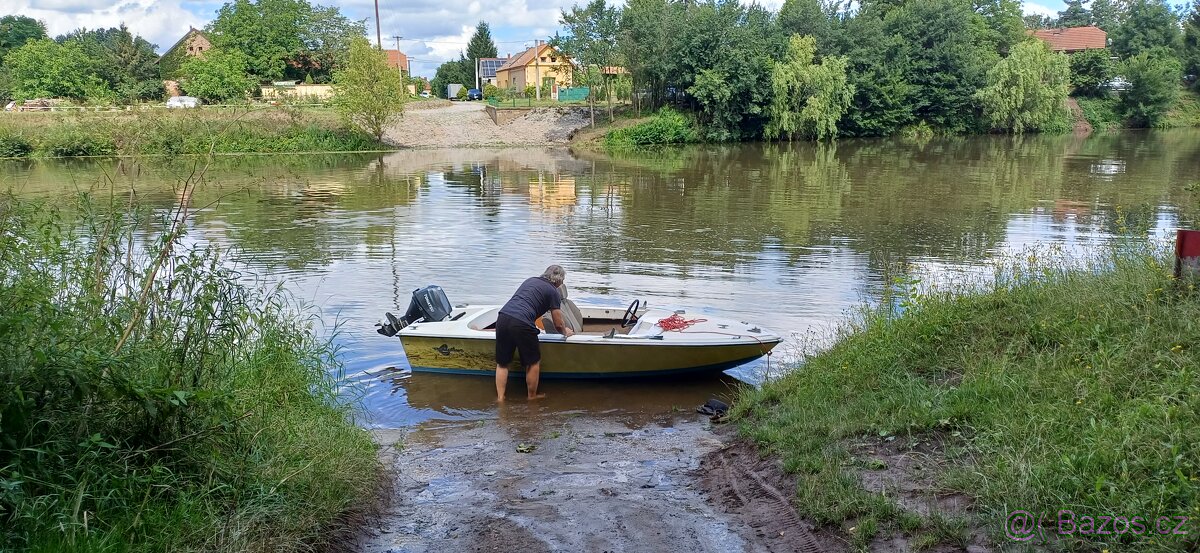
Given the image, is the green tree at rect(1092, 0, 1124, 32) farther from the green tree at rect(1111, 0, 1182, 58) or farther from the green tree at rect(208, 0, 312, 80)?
the green tree at rect(208, 0, 312, 80)

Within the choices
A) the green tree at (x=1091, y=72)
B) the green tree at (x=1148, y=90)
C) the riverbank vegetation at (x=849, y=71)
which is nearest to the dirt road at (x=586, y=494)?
the riverbank vegetation at (x=849, y=71)

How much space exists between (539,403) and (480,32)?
86841mm

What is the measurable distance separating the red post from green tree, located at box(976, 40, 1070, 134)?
176ft

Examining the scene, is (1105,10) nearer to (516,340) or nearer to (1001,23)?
(1001,23)

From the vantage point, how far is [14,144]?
4116cm

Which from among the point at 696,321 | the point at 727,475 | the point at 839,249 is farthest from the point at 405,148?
the point at 727,475

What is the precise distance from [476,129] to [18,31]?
6612 cm

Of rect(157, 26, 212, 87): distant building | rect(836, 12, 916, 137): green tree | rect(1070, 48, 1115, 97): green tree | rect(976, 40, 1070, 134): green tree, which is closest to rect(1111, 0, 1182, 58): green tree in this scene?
rect(1070, 48, 1115, 97): green tree

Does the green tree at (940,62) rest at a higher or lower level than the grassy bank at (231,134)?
higher

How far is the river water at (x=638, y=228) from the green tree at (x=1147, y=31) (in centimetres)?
4386

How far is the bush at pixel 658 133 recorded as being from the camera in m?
48.9

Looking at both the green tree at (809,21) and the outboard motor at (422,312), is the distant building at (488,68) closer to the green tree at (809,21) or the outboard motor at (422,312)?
the green tree at (809,21)

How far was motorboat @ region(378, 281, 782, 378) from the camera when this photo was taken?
884 cm

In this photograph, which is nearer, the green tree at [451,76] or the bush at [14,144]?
the bush at [14,144]
